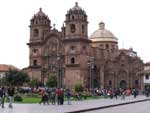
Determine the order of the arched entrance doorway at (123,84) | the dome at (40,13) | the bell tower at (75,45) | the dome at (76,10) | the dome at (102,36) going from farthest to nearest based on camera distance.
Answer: the dome at (102,36), the arched entrance doorway at (123,84), the dome at (40,13), the dome at (76,10), the bell tower at (75,45)

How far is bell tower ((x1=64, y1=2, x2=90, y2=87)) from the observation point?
3412 inches

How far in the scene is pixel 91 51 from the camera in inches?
3674

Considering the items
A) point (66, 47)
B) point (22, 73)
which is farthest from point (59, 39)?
point (22, 73)

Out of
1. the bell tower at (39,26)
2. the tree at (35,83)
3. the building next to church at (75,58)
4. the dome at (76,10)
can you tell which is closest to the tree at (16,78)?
the tree at (35,83)

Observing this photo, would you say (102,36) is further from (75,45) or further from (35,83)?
(35,83)

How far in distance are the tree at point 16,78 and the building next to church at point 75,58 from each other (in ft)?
20.5

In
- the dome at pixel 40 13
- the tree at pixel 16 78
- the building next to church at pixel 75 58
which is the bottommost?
the tree at pixel 16 78

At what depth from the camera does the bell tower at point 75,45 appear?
3412 inches

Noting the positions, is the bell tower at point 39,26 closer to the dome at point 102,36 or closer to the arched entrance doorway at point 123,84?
the dome at point 102,36

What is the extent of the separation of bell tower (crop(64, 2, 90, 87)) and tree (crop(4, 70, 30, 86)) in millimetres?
8087

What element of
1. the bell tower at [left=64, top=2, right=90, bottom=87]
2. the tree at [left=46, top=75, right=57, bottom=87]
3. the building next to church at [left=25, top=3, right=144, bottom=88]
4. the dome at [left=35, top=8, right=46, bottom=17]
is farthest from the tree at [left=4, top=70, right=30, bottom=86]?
the dome at [left=35, top=8, right=46, bottom=17]

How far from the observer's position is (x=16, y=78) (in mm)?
86938

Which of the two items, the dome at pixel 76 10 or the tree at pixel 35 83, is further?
the dome at pixel 76 10

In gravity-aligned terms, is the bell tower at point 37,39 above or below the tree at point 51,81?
above
